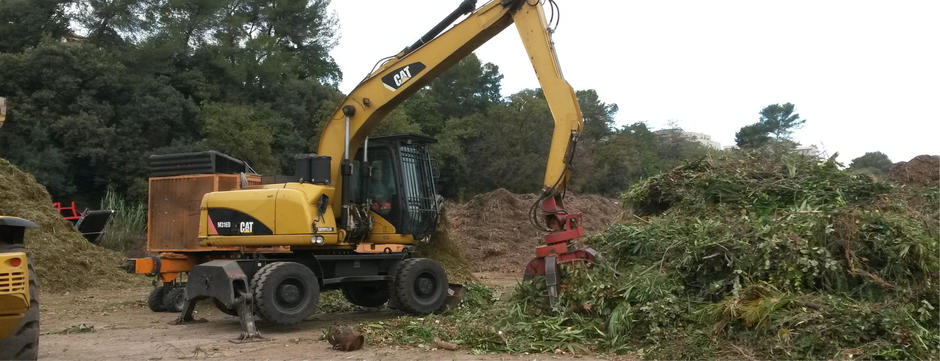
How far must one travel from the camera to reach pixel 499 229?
22.1 metres

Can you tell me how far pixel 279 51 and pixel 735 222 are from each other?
33.6 m

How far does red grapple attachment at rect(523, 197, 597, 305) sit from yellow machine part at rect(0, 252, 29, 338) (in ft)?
15.9

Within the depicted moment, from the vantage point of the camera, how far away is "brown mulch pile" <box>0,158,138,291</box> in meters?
16.0

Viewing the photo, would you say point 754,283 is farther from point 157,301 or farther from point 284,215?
point 157,301

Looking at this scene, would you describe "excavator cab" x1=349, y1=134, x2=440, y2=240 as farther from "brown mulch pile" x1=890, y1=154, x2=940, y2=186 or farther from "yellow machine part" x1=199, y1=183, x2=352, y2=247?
"brown mulch pile" x1=890, y1=154, x2=940, y2=186

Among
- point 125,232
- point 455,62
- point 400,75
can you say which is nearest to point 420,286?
point 400,75

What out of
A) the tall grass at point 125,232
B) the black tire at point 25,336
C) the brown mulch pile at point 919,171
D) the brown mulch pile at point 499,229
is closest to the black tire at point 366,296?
the black tire at point 25,336

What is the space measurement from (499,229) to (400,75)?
11.3 m

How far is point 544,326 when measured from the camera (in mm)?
8367

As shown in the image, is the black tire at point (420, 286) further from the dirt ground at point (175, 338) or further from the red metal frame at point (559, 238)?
the red metal frame at point (559, 238)

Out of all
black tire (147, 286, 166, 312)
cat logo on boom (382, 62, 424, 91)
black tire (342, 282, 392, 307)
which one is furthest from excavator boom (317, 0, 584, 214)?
black tire (147, 286, 166, 312)

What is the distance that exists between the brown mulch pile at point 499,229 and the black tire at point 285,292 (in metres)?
9.93

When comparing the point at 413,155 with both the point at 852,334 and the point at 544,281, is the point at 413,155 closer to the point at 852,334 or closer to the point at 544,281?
the point at 544,281

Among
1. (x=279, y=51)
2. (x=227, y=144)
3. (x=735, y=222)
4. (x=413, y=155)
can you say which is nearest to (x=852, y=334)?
(x=735, y=222)
